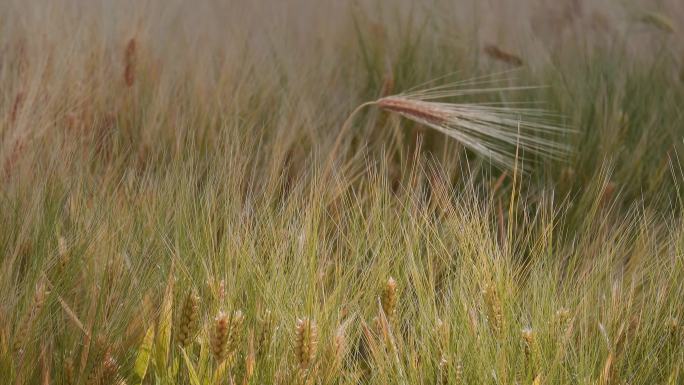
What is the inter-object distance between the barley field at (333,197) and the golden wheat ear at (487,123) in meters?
0.01

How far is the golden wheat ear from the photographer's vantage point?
7.06 ft

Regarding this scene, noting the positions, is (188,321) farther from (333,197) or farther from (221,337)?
(333,197)

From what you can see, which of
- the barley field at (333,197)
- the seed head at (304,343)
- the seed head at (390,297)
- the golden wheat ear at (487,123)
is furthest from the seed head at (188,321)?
the golden wheat ear at (487,123)

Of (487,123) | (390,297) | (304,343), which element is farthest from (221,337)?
(487,123)

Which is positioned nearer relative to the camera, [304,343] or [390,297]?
[304,343]

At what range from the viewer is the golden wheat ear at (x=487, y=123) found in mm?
2152

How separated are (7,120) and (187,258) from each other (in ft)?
2.42

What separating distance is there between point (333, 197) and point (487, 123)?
42 centimetres

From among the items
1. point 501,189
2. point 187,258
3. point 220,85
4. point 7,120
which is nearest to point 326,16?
point 220,85

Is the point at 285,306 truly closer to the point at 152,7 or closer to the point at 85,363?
the point at 85,363

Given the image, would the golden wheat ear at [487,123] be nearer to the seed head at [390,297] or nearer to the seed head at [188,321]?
the seed head at [390,297]

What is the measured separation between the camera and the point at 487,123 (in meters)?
2.48

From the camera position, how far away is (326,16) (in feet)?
12.1

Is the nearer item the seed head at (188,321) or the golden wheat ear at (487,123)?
the seed head at (188,321)
